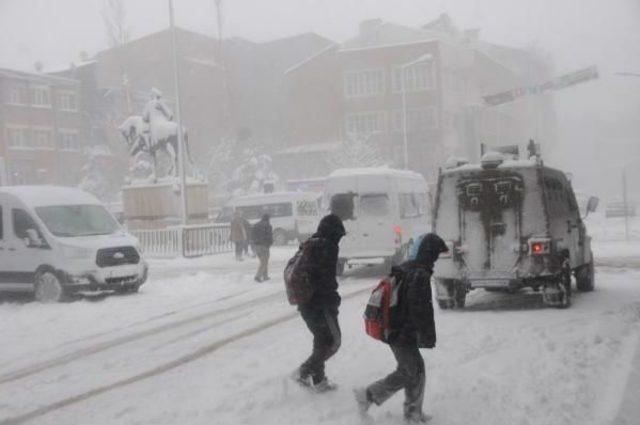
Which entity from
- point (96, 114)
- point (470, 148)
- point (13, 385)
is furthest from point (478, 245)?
point (96, 114)

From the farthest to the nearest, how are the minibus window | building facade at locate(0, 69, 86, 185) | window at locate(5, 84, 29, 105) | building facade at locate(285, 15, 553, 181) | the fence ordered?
building facade at locate(285, 15, 553, 181), window at locate(5, 84, 29, 105), building facade at locate(0, 69, 86, 185), the fence, the minibus window

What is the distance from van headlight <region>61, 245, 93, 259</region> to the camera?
15570 millimetres

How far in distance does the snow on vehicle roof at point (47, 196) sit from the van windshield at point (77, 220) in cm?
13

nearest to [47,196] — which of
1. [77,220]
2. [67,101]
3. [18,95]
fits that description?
[77,220]

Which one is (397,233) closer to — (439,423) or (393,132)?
(439,423)

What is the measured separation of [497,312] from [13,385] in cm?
696

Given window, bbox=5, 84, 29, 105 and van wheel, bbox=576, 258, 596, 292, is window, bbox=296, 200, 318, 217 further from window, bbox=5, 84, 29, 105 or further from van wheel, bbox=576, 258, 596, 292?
window, bbox=5, 84, 29, 105

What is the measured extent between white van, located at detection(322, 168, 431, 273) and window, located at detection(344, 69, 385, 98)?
46808mm

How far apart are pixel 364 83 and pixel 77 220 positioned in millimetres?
50850

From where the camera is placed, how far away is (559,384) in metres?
7.26

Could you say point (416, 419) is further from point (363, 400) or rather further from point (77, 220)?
point (77, 220)

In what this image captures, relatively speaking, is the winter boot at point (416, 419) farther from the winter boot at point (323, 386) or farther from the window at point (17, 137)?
the window at point (17, 137)

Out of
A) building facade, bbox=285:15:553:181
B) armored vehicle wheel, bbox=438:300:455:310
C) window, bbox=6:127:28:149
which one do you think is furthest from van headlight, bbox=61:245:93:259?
window, bbox=6:127:28:149

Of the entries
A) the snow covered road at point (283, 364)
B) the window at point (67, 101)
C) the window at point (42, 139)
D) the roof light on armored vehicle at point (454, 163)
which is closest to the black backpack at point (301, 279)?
the snow covered road at point (283, 364)
